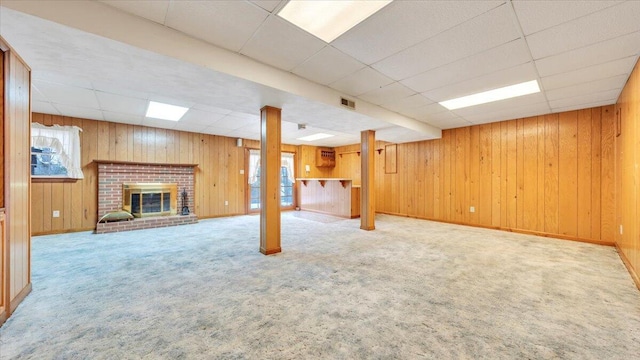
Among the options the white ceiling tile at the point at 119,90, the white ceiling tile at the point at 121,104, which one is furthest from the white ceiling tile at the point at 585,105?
the white ceiling tile at the point at 121,104

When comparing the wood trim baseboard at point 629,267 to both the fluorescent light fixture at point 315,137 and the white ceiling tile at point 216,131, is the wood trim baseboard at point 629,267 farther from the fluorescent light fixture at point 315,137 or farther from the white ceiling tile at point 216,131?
the white ceiling tile at point 216,131

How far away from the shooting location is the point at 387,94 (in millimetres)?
3689

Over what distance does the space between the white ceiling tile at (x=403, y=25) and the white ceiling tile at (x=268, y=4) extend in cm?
67

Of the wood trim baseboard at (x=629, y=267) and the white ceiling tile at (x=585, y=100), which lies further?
the white ceiling tile at (x=585, y=100)

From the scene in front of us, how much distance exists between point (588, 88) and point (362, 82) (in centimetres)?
312

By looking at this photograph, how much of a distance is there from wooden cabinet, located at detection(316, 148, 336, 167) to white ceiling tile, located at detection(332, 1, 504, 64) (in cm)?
640

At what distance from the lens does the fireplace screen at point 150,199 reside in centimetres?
537

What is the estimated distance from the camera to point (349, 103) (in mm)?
3740

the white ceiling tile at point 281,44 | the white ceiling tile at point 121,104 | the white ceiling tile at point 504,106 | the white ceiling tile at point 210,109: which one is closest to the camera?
the white ceiling tile at point 281,44

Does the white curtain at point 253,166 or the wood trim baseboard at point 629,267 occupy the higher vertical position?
the white curtain at point 253,166

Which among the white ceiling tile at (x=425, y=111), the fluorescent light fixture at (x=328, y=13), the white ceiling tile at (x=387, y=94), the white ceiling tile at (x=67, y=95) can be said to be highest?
the fluorescent light fixture at (x=328, y=13)

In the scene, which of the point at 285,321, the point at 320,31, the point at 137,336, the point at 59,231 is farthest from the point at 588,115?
the point at 59,231

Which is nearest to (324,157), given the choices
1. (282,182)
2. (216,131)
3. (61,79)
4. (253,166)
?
(282,182)

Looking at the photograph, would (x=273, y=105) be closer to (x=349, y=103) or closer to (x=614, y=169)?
(x=349, y=103)
